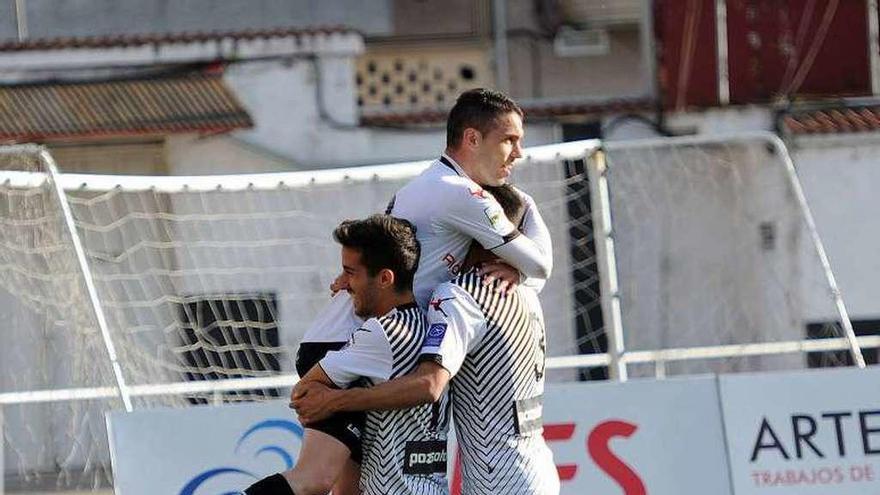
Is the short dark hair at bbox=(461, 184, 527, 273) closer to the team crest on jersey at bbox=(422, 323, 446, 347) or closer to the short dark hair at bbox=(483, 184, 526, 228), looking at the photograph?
the short dark hair at bbox=(483, 184, 526, 228)

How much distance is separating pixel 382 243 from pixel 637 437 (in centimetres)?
377

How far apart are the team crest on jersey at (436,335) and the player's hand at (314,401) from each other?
0.31 metres

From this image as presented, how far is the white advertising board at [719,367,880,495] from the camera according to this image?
31.3 ft

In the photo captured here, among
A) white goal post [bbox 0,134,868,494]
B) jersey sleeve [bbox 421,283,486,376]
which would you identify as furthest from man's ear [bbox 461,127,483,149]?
white goal post [bbox 0,134,868,494]

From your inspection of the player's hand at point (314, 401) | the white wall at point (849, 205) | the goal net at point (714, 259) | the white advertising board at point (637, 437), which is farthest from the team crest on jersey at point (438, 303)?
the white wall at point (849, 205)

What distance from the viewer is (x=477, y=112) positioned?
632 centimetres

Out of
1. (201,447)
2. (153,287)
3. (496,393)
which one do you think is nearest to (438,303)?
(496,393)

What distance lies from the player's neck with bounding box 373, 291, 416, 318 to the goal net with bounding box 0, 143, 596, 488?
3946 mm

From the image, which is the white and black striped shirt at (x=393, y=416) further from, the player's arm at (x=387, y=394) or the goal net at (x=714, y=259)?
the goal net at (x=714, y=259)

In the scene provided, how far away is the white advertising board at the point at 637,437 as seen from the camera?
372 inches

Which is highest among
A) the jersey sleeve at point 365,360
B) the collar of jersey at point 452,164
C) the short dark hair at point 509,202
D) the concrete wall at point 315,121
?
the concrete wall at point 315,121

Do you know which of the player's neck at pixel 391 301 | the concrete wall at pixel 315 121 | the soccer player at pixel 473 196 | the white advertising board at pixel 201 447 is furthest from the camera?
the concrete wall at pixel 315 121

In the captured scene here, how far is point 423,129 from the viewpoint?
59.0ft

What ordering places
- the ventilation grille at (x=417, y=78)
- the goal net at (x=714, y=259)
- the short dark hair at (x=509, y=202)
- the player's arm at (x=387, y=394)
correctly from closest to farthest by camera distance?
1. the player's arm at (x=387, y=394)
2. the short dark hair at (x=509, y=202)
3. the goal net at (x=714, y=259)
4. the ventilation grille at (x=417, y=78)
